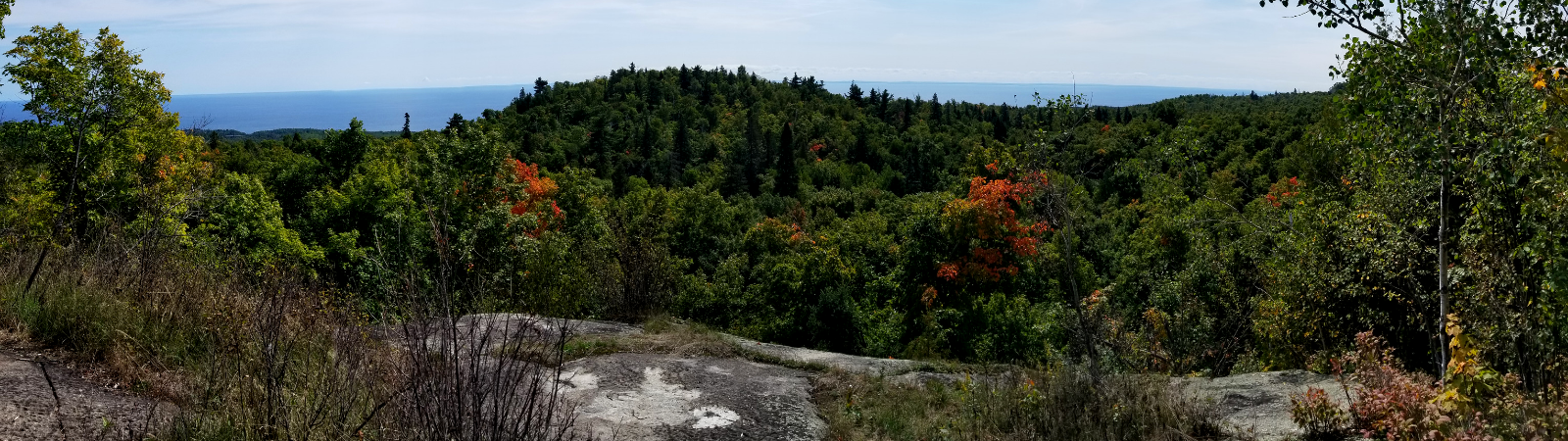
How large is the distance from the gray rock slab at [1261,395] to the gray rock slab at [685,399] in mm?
3229

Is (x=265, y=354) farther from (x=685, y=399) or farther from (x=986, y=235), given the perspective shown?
(x=986, y=235)

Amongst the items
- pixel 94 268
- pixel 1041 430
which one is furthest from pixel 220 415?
pixel 1041 430

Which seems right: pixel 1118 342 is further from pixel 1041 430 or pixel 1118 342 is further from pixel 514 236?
pixel 514 236

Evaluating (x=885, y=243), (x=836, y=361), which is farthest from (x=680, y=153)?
(x=836, y=361)

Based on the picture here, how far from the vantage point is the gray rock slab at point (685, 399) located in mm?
5965

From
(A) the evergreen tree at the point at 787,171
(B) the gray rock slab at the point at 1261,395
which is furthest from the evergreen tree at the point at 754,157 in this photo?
(B) the gray rock slab at the point at 1261,395

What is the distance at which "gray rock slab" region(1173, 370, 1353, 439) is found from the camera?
5949 mm

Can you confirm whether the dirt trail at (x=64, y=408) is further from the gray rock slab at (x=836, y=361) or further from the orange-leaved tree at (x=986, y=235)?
the orange-leaved tree at (x=986, y=235)

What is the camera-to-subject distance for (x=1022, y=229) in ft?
66.0

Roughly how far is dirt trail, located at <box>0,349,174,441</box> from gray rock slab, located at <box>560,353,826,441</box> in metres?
2.15

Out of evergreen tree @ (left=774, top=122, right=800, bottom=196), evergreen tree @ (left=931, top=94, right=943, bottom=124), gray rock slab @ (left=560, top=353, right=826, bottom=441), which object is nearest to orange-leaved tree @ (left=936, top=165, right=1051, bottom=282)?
gray rock slab @ (left=560, top=353, right=826, bottom=441)

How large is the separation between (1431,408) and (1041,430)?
7.22ft

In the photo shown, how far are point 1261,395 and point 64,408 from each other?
826cm

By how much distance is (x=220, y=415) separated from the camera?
3.85 m
